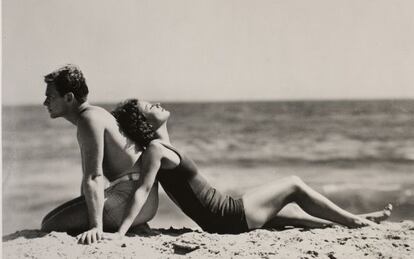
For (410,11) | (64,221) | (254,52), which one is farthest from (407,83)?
(64,221)

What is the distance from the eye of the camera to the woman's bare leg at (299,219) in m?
3.62

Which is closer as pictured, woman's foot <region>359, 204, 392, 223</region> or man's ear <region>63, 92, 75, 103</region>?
man's ear <region>63, 92, 75, 103</region>

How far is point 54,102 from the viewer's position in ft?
11.6

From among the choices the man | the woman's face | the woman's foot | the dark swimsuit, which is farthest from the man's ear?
the woman's foot

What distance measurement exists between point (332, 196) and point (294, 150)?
2660 mm

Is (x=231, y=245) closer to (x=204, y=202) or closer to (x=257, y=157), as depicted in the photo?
(x=204, y=202)

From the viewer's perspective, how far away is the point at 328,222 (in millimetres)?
3637

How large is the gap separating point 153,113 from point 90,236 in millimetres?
809

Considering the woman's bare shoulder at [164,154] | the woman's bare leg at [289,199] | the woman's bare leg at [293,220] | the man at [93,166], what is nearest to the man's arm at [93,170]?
the man at [93,166]

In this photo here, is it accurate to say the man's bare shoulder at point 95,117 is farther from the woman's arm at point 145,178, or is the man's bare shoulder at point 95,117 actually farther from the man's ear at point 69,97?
the woman's arm at point 145,178

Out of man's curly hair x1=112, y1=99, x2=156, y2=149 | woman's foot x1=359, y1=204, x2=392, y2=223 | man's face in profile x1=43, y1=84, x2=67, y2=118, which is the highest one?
man's face in profile x1=43, y1=84, x2=67, y2=118

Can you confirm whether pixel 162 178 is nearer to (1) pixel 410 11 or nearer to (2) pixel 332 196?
(1) pixel 410 11

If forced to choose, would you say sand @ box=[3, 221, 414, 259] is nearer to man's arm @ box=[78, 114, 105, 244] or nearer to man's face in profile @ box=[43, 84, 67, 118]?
man's arm @ box=[78, 114, 105, 244]

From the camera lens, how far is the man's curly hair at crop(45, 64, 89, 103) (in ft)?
11.4
